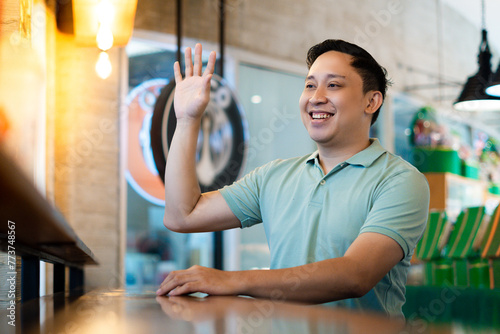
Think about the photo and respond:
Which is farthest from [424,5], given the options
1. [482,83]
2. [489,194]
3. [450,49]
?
[482,83]

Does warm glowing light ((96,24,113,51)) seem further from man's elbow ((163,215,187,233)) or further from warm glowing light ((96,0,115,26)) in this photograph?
man's elbow ((163,215,187,233))

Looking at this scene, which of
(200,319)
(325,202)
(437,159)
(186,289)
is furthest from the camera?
(437,159)

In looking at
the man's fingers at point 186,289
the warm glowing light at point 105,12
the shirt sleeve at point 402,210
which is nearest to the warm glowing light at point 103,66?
the warm glowing light at point 105,12

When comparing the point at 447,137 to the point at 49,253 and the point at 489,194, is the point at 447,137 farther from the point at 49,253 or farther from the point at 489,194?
the point at 49,253

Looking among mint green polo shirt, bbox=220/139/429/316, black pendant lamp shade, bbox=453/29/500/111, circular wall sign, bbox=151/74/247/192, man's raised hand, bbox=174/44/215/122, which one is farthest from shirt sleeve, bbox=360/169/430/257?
black pendant lamp shade, bbox=453/29/500/111

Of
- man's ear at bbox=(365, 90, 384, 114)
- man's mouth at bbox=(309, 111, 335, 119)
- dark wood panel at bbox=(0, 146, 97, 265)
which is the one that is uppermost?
man's ear at bbox=(365, 90, 384, 114)

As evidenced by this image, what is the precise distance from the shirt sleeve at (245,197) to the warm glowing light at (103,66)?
2.61 metres

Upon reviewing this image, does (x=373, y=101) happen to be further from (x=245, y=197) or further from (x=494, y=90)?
(x=494, y=90)

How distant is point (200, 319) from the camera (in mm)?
655

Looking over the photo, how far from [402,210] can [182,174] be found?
55 centimetres

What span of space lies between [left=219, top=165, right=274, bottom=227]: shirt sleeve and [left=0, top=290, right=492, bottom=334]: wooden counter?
0.61 metres

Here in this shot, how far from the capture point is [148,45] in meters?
4.23

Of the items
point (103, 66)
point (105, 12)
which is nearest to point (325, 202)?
point (105, 12)

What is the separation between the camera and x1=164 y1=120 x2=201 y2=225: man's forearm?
141 cm
